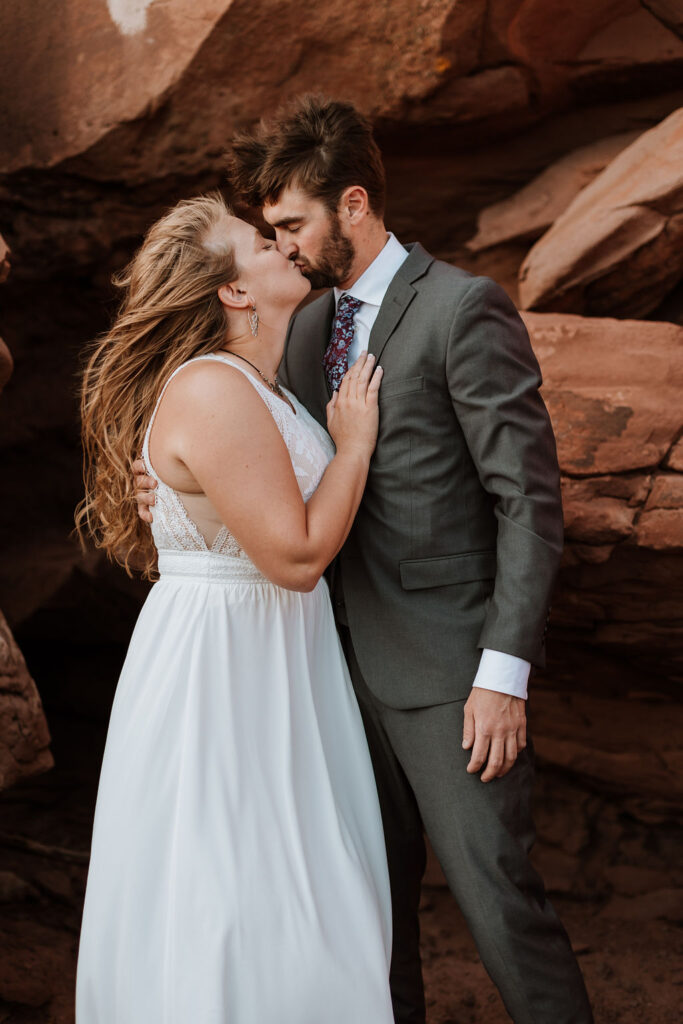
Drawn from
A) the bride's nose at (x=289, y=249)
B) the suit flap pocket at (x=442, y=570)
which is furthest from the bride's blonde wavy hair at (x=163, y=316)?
the suit flap pocket at (x=442, y=570)

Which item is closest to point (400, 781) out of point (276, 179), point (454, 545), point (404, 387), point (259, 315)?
point (454, 545)

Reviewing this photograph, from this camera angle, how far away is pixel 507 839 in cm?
228

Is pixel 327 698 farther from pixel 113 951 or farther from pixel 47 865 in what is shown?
pixel 47 865

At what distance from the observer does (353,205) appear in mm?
2650

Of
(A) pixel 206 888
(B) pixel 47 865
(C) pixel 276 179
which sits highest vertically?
(C) pixel 276 179

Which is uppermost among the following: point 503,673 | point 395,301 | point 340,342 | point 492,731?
point 395,301

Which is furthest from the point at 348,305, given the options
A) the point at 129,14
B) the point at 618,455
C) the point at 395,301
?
the point at 129,14

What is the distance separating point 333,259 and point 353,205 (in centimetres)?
16

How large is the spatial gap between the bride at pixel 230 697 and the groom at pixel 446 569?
0.37ft

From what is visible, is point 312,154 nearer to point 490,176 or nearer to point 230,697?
point 230,697

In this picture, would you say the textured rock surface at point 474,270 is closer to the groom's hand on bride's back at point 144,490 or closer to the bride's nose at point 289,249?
the bride's nose at point 289,249

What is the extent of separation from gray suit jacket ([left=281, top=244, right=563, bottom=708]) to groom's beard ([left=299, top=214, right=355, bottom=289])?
0.19 m

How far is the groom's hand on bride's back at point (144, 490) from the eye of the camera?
2338mm

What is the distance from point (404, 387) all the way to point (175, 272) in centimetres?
59
